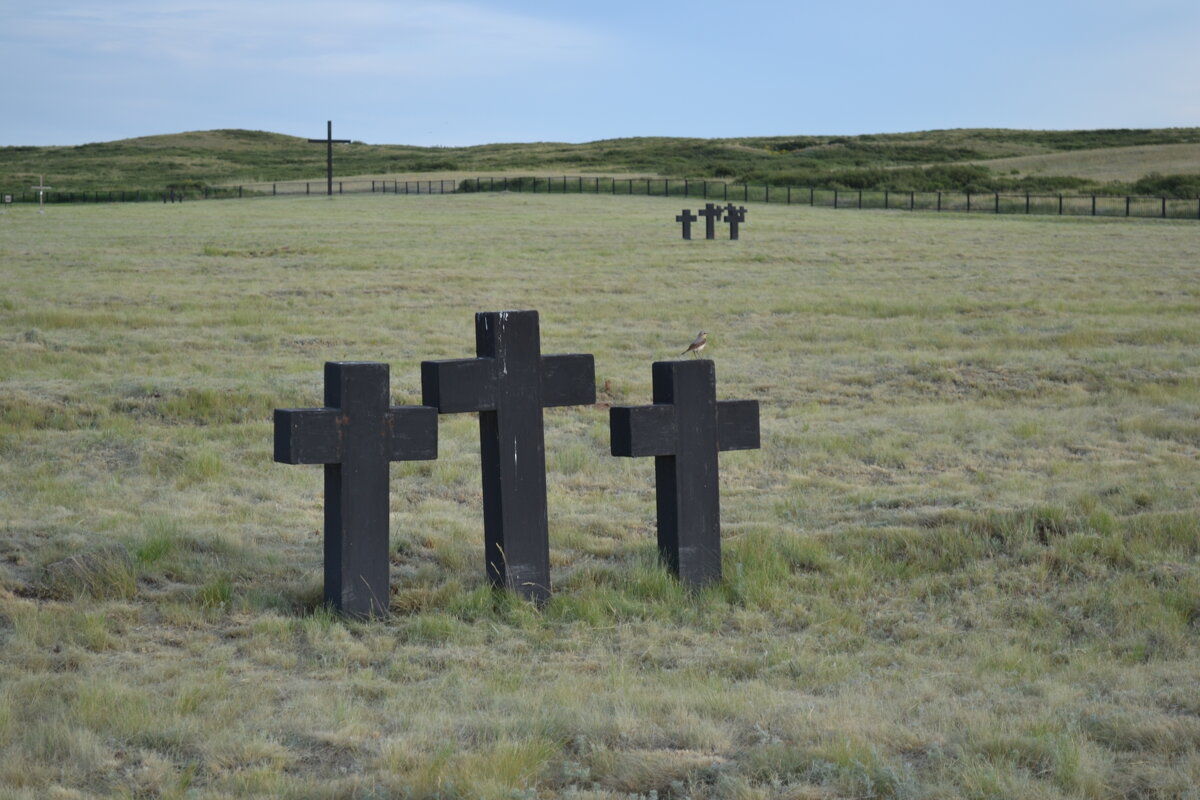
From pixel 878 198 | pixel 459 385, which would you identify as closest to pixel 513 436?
pixel 459 385

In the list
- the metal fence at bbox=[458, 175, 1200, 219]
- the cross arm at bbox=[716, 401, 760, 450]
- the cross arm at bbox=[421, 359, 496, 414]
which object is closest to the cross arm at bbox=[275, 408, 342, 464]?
the cross arm at bbox=[421, 359, 496, 414]

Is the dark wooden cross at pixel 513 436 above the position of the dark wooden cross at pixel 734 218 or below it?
below

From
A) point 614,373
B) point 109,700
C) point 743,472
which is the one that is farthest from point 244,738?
point 614,373

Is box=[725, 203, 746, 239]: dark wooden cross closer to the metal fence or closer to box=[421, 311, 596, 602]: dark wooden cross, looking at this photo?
the metal fence

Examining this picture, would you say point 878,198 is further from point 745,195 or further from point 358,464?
point 358,464

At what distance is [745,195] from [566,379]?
6497cm

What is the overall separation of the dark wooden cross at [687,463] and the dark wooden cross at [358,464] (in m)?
A: 1.23

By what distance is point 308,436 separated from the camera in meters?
6.13

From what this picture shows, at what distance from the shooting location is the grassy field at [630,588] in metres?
4.38

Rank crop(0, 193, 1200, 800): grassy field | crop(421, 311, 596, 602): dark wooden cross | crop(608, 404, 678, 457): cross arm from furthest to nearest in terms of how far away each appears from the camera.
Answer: crop(608, 404, 678, 457): cross arm → crop(421, 311, 596, 602): dark wooden cross → crop(0, 193, 1200, 800): grassy field

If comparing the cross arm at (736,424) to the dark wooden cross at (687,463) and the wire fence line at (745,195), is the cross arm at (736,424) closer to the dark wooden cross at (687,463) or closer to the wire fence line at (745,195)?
the dark wooden cross at (687,463)

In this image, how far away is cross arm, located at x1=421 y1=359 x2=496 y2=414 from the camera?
641 centimetres

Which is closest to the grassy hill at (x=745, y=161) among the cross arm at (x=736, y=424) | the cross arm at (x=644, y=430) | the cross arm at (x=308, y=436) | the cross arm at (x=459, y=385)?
the cross arm at (x=736, y=424)

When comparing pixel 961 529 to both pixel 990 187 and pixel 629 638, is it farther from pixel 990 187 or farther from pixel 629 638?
pixel 990 187
